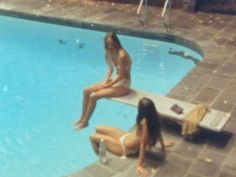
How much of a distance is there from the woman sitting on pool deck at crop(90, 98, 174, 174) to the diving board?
0.37 meters

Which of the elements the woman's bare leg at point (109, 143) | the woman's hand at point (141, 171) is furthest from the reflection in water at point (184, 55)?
the woman's hand at point (141, 171)

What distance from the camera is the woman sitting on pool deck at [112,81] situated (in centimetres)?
528

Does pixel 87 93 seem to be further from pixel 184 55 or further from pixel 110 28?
pixel 110 28

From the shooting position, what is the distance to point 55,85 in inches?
285

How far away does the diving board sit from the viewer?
484 centimetres

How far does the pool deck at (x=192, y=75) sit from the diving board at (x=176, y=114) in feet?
0.69

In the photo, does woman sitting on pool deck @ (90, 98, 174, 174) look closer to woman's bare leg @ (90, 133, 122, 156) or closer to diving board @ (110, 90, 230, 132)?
woman's bare leg @ (90, 133, 122, 156)

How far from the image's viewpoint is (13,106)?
6.71 metres

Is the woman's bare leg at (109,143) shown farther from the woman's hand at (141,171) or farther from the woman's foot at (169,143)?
the woman's foot at (169,143)

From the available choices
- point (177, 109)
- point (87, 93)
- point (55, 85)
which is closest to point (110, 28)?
point (55, 85)

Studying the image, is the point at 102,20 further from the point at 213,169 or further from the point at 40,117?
the point at 213,169

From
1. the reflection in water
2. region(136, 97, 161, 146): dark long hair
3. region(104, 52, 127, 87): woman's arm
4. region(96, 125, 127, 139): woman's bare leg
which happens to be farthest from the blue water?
region(136, 97, 161, 146): dark long hair

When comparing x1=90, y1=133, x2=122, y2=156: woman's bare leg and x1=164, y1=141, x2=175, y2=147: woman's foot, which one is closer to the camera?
x1=90, y1=133, x2=122, y2=156: woman's bare leg

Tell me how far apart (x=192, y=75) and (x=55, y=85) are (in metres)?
2.18
